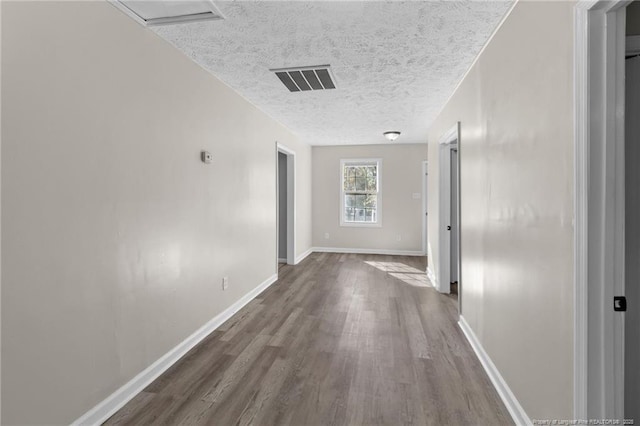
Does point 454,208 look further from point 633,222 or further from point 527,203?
point 633,222

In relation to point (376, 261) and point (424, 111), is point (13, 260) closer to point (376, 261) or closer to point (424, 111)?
point (424, 111)

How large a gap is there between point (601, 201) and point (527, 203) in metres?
0.54

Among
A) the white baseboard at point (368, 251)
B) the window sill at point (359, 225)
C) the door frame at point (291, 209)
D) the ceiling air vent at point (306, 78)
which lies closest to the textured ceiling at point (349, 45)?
the ceiling air vent at point (306, 78)

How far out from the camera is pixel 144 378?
2254 millimetres

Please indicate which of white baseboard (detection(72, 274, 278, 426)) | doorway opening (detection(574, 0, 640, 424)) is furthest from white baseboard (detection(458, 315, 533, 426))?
white baseboard (detection(72, 274, 278, 426))

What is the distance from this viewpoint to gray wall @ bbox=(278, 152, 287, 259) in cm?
644

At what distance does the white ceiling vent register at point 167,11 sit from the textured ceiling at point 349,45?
8cm

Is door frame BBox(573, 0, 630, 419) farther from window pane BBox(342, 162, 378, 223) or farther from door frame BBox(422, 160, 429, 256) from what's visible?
window pane BBox(342, 162, 378, 223)

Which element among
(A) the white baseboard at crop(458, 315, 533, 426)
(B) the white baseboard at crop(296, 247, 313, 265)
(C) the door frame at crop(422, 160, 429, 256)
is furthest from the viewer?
(C) the door frame at crop(422, 160, 429, 256)

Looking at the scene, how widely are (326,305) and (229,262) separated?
129cm

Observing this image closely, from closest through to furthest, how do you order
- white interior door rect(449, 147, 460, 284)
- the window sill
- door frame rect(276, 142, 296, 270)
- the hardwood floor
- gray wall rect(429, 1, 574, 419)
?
gray wall rect(429, 1, 574, 419)
the hardwood floor
white interior door rect(449, 147, 460, 284)
door frame rect(276, 142, 296, 270)
the window sill

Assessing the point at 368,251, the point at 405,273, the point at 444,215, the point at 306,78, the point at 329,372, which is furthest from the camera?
the point at 368,251

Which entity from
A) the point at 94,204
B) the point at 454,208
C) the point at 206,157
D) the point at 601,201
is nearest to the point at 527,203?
the point at 601,201

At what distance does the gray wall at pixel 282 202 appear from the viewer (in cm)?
644
